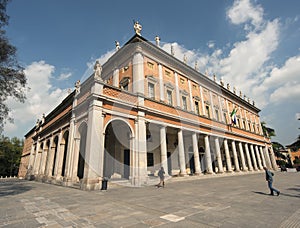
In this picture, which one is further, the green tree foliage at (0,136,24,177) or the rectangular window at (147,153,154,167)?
the green tree foliage at (0,136,24,177)

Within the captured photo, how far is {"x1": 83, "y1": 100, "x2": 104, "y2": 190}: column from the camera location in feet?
31.9

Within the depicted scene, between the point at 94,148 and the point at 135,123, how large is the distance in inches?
150

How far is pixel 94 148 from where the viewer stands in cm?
1020

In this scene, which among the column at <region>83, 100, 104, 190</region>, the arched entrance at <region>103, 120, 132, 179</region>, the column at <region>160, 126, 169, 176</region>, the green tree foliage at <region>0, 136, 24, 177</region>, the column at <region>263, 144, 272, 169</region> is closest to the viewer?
the column at <region>83, 100, 104, 190</region>

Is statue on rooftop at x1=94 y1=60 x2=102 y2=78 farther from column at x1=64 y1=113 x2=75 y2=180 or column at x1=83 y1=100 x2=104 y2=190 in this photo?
column at x1=64 y1=113 x2=75 y2=180

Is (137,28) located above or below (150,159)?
above

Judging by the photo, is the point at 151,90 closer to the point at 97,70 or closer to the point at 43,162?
the point at 97,70

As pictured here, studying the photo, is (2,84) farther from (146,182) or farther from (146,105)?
(146,182)

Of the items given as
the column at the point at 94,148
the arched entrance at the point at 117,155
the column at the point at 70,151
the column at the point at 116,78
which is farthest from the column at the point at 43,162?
the column at the point at 94,148

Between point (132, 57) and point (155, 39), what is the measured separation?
4.83 meters

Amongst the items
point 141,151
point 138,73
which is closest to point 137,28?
point 138,73

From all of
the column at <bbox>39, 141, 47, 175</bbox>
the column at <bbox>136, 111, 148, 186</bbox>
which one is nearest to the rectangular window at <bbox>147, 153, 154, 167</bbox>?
the column at <bbox>136, 111, 148, 186</bbox>

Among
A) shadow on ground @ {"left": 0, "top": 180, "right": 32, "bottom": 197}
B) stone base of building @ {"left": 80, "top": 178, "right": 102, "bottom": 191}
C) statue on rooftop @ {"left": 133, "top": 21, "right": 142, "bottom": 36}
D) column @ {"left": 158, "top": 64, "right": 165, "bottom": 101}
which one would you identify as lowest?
shadow on ground @ {"left": 0, "top": 180, "right": 32, "bottom": 197}

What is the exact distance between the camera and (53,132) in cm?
1878
